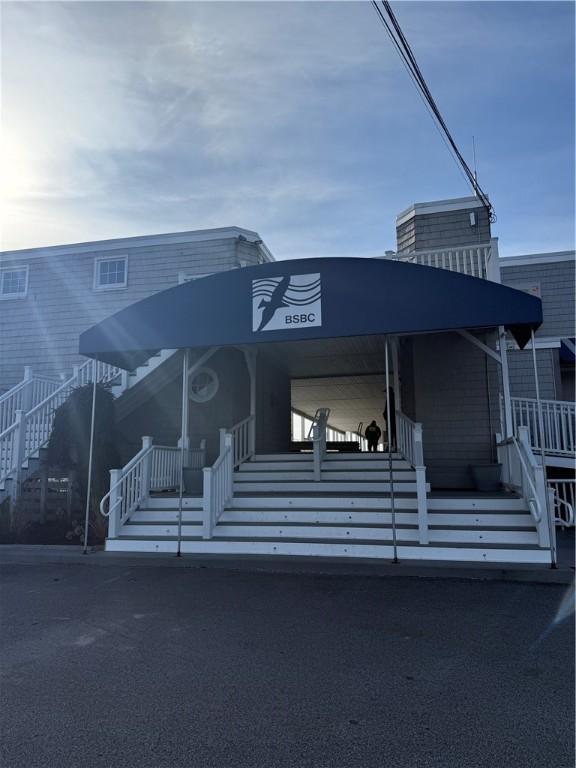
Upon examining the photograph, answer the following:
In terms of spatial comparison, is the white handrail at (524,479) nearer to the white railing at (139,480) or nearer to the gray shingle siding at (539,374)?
the white railing at (139,480)

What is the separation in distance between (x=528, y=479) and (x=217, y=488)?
165 inches

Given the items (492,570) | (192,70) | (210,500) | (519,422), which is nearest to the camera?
(492,570)

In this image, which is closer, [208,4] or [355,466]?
[208,4]

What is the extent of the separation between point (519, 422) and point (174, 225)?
31.4ft

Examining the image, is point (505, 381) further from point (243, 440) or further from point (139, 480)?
point (139, 480)

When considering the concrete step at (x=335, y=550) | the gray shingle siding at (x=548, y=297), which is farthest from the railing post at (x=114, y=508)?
the gray shingle siding at (x=548, y=297)

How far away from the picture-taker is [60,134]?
771 cm

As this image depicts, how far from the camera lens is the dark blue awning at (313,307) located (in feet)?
21.1

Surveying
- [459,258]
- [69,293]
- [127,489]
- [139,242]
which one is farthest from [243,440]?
[69,293]

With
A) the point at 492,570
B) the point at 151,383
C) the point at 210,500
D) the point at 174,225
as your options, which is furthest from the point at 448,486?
the point at 174,225

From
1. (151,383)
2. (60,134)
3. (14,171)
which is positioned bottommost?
(151,383)

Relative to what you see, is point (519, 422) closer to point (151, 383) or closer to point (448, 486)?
point (448, 486)

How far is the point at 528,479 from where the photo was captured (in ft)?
23.0

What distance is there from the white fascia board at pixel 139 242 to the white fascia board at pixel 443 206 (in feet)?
12.7
